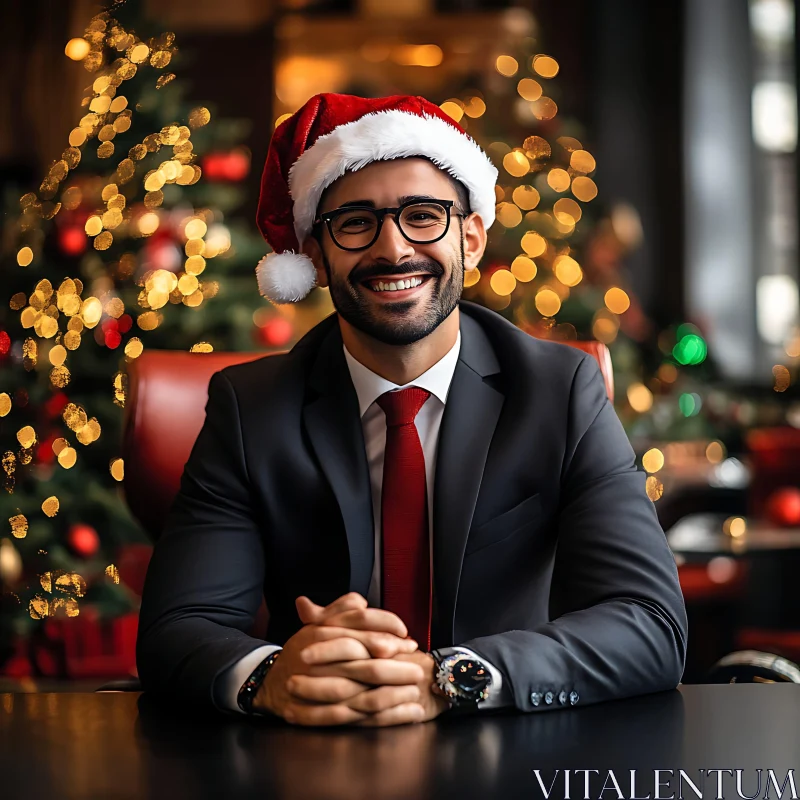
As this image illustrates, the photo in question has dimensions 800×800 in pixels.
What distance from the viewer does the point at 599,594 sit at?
4.47ft

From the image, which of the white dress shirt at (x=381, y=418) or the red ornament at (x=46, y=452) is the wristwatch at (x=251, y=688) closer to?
the white dress shirt at (x=381, y=418)

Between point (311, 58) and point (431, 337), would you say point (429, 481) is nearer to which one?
point (431, 337)

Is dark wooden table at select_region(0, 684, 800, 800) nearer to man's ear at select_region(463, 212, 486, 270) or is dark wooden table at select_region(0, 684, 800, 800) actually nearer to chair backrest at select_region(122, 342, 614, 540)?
chair backrest at select_region(122, 342, 614, 540)

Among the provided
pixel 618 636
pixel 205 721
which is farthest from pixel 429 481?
pixel 205 721

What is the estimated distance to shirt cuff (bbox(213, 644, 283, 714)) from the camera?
117 cm

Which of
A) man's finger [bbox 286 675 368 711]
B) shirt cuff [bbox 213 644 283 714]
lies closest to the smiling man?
shirt cuff [bbox 213 644 283 714]

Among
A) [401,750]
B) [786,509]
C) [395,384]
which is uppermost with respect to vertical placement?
[395,384]

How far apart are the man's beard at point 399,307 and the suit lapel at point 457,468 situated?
0.36ft

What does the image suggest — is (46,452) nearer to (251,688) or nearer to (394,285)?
(394,285)

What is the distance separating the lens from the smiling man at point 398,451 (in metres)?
1.42

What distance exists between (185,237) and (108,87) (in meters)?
0.51

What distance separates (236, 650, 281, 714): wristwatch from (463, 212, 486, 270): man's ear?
0.71 m

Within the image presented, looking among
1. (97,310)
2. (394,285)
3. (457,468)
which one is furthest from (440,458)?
(97,310)

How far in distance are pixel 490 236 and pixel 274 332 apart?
5.13 feet
